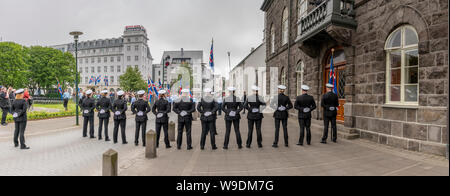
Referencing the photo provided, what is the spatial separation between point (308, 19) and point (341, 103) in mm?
3790

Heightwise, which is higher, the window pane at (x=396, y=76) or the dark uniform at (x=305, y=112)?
the window pane at (x=396, y=76)

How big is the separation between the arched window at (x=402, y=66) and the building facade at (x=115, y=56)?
73134 mm

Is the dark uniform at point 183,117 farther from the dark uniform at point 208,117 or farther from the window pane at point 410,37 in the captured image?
the window pane at point 410,37

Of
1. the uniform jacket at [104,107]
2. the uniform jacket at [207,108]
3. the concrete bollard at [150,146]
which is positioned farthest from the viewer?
the uniform jacket at [104,107]

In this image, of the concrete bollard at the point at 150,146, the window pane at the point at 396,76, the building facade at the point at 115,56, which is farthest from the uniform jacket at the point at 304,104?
the building facade at the point at 115,56

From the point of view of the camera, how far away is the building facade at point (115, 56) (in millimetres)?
75062

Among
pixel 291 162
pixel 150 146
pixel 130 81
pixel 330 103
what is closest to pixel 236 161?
pixel 291 162

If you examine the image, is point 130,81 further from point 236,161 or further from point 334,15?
Answer: point 236,161

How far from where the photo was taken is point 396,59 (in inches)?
277

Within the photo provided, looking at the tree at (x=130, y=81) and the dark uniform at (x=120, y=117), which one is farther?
the tree at (x=130, y=81)

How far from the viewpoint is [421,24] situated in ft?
20.1

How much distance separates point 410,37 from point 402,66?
A: 31.7 inches
